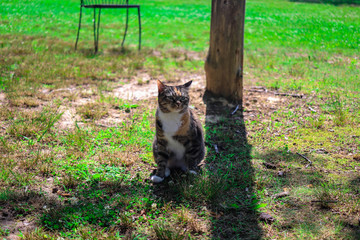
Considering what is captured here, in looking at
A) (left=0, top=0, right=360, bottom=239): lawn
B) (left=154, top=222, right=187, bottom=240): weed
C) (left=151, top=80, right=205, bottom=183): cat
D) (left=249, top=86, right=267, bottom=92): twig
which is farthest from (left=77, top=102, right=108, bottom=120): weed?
(left=249, top=86, right=267, bottom=92): twig

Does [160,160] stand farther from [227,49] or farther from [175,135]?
[227,49]

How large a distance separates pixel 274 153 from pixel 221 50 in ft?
7.26

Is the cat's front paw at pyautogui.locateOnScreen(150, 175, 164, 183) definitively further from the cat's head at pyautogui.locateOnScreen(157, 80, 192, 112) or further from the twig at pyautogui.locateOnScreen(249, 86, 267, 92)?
the twig at pyautogui.locateOnScreen(249, 86, 267, 92)

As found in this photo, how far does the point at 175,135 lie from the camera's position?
10.7 ft

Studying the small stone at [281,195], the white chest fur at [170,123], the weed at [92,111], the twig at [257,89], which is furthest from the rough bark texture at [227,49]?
the small stone at [281,195]

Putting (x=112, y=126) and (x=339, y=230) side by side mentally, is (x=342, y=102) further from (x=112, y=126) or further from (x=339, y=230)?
(x=112, y=126)

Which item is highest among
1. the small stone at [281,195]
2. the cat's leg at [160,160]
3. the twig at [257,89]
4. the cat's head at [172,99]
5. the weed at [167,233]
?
the cat's head at [172,99]

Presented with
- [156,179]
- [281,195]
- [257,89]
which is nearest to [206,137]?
[156,179]

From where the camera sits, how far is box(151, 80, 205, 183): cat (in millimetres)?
→ 3225

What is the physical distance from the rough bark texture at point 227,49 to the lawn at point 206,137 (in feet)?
1.02

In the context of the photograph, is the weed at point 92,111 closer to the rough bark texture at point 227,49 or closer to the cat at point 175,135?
the cat at point 175,135

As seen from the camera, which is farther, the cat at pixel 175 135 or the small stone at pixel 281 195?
the cat at pixel 175 135

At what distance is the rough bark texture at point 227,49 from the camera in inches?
201

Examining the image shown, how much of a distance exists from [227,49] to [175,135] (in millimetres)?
2594
